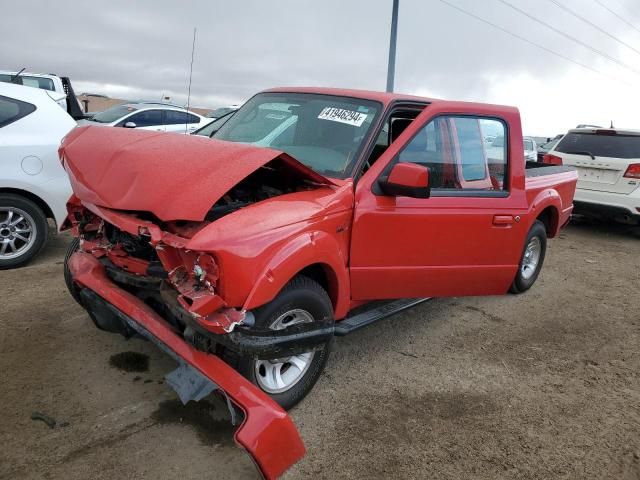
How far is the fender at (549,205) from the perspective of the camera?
15.9 ft

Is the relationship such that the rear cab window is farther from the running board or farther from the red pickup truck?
the running board

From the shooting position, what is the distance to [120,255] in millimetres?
3195

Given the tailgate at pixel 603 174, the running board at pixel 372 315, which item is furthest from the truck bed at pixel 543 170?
the tailgate at pixel 603 174

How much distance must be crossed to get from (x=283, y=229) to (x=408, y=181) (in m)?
0.88

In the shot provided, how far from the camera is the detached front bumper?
2.28 meters

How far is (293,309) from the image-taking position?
283 centimetres

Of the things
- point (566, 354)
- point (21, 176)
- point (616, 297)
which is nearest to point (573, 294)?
point (616, 297)

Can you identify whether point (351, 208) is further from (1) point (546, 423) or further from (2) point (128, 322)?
(1) point (546, 423)

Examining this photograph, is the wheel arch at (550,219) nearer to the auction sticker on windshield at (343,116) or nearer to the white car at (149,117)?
the auction sticker on windshield at (343,116)

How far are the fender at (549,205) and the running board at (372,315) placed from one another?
1409mm

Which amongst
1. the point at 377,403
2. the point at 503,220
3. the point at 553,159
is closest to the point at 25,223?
the point at 377,403

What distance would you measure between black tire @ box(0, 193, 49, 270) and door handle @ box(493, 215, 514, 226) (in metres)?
4.34

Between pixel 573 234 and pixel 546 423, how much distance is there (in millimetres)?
6748

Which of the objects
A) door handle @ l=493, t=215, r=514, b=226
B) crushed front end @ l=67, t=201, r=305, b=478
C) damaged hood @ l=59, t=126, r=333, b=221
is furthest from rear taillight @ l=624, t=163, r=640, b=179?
crushed front end @ l=67, t=201, r=305, b=478
